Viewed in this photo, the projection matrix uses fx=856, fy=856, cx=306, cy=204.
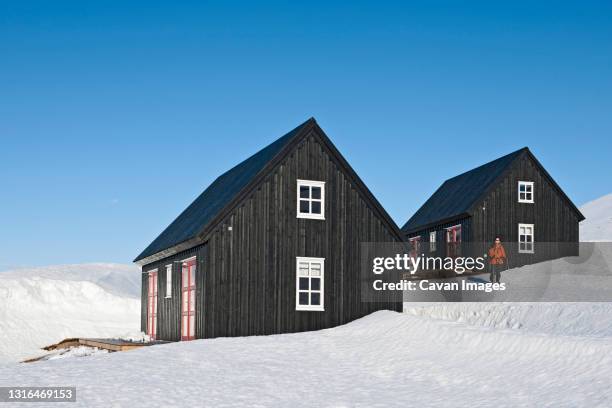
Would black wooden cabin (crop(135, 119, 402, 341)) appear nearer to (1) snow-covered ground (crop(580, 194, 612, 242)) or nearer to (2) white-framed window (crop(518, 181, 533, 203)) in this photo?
(2) white-framed window (crop(518, 181, 533, 203))

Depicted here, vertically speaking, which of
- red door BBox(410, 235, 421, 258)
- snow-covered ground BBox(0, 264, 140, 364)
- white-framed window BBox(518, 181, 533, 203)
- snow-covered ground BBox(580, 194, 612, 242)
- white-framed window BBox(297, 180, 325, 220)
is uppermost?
snow-covered ground BBox(580, 194, 612, 242)

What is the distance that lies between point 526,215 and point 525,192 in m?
1.24

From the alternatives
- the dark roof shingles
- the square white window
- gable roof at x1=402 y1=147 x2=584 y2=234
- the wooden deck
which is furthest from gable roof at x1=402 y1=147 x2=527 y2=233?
the wooden deck

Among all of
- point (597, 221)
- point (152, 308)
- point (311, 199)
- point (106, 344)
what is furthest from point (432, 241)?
point (597, 221)

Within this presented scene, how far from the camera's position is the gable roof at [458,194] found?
1800 inches

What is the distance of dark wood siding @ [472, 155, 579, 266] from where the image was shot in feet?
148

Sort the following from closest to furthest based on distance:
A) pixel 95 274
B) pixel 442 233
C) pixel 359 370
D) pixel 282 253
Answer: pixel 359 370 < pixel 282 253 < pixel 442 233 < pixel 95 274

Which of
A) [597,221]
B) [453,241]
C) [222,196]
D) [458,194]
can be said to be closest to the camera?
[222,196]

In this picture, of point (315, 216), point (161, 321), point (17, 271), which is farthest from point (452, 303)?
point (17, 271)

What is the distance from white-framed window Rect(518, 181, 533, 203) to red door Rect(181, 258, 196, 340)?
22.1 meters

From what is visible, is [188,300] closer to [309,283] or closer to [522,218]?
[309,283]

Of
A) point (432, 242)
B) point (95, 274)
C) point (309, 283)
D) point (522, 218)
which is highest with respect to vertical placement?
point (522, 218)

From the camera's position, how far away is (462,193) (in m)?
48.7

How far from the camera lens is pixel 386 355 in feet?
80.1
